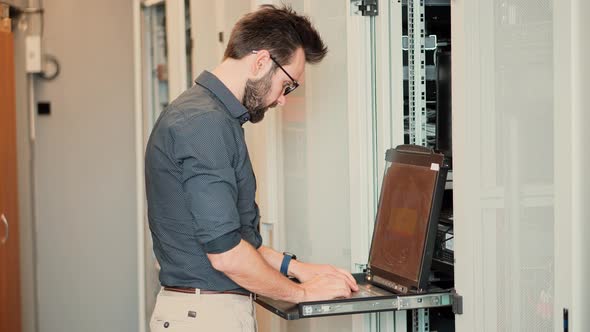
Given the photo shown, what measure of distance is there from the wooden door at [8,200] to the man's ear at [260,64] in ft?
10.1

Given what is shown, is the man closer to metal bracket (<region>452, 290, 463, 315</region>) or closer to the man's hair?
the man's hair

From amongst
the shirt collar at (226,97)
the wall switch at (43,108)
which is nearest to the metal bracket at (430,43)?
the shirt collar at (226,97)

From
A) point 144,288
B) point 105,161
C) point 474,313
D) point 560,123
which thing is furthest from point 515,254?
point 105,161

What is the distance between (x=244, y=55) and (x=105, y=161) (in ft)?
11.9

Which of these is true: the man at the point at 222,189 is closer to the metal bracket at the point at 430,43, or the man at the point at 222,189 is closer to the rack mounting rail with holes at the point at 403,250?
the rack mounting rail with holes at the point at 403,250

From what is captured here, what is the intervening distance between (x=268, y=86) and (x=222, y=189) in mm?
356

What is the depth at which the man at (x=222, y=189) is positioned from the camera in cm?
192

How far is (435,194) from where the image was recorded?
209 centimetres

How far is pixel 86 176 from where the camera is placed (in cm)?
555

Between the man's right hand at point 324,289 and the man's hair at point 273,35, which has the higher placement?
the man's hair at point 273,35

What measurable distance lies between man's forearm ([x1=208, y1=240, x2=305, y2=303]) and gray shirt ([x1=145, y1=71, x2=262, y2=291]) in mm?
31

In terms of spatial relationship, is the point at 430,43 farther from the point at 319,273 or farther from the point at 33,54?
the point at 33,54

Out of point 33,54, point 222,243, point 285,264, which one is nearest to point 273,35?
point 222,243

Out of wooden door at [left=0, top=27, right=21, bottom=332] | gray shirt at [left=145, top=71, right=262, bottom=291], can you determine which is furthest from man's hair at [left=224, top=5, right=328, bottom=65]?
wooden door at [left=0, top=27, right=21, bottom=332]
